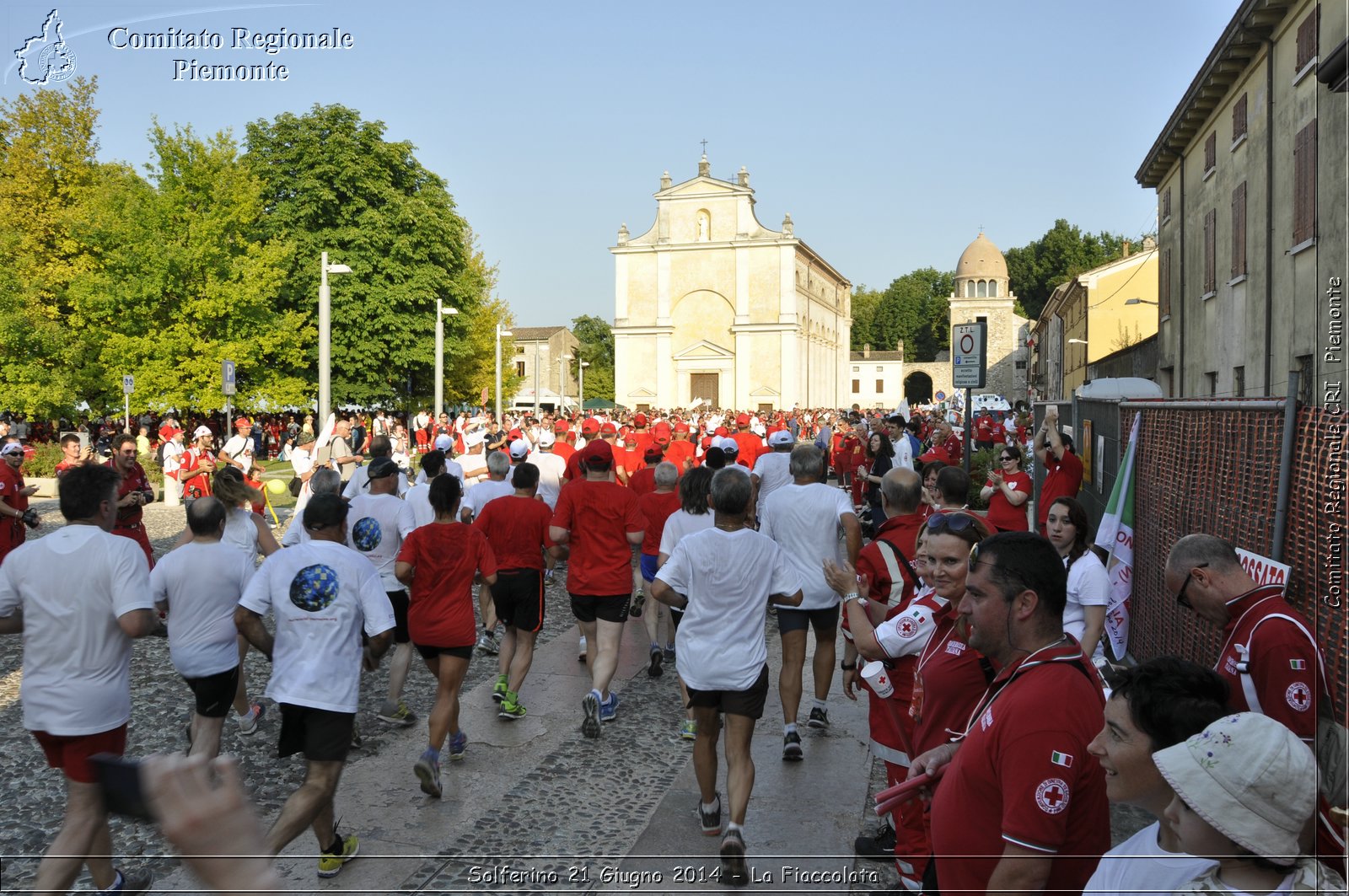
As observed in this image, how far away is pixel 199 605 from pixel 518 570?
2.46 m

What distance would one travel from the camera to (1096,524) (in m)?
11.6

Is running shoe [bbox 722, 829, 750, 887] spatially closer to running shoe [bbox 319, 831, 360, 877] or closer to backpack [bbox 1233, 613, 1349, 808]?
running shoe [bbox 319, 831, 360, 877]

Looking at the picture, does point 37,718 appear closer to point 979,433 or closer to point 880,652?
point 880,652

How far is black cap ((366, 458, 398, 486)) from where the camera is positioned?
7367 mm

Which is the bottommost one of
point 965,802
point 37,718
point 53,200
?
point 37,718

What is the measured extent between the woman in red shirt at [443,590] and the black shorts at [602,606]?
1377 mm

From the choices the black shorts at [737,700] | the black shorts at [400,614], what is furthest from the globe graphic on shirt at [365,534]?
the black shorts at [737,700]

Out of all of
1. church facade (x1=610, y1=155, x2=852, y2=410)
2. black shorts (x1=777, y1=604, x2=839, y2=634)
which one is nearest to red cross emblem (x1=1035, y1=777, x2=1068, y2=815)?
black shorts (x1=777, y1=604, x2=839, y2=634)

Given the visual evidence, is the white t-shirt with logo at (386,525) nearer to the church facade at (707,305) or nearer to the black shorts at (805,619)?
the black shorts at (805,619)

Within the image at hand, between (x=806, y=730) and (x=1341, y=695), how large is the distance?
13.1ft

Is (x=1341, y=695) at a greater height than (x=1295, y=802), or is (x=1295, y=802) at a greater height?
(x=1295, y=802)

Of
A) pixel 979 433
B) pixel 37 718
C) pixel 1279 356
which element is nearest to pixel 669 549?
pixel 37 718

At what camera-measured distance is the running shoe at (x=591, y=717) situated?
700 cm

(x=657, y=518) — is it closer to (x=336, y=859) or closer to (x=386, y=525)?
(x=386, y=525)
